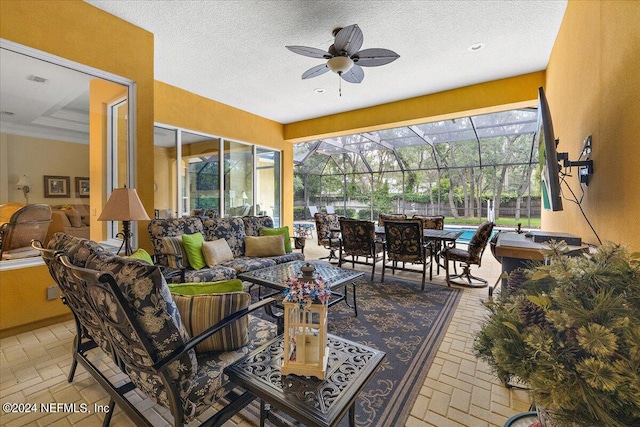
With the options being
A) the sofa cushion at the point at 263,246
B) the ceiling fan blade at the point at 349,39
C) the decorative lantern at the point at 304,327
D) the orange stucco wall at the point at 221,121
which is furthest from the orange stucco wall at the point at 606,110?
the orange stucco wall at the point at 221,121

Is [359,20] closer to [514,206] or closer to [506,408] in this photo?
[506,408]

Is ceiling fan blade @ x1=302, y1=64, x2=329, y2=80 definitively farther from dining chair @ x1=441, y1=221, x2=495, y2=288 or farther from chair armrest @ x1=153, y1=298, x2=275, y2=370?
dining chair @ x1=441, y1=221, x2=495, y2=288

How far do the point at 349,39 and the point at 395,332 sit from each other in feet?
9.21

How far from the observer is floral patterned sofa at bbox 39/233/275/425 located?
3.40 ft

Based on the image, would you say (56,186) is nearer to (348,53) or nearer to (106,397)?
(106,397)

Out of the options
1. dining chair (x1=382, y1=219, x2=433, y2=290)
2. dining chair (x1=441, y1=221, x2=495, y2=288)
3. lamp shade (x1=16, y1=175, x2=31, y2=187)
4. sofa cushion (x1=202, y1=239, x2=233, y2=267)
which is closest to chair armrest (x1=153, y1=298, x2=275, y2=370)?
sofa cushion (x1=202, y1=239, x2=233, y2=267)

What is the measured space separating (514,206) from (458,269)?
4.60 meters

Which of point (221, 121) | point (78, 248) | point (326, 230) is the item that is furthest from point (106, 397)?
point (221, 121)

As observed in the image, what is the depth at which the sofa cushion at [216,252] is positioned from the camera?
10.9 ft

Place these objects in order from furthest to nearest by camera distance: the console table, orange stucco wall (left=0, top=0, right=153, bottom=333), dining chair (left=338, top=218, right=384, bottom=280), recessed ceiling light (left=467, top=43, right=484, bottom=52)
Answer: dining chair (left=338, top=218, right=384, bottom=280) < recessed ceiling light (left=467, top=43, right=484, bottom=52) < orange stucco wall (left=0, top=0, right=153, bottom=333) < the console table

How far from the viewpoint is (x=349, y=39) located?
269 centimetres

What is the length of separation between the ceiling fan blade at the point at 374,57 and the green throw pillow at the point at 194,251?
2725 mm

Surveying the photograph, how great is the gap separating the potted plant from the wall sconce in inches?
165

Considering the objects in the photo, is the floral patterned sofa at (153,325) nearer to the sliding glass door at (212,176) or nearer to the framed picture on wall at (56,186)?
the framed picture on wall at (56,186)
